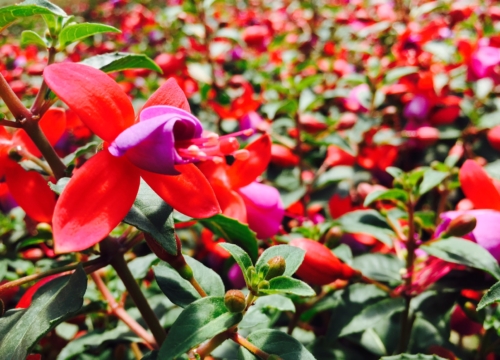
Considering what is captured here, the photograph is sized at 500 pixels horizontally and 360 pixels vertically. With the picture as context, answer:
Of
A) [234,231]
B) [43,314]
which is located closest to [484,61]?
[234,231]

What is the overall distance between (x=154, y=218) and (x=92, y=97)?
0.46 feet

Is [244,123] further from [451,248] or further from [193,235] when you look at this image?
[451,248]

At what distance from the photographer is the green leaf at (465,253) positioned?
556 millimetres

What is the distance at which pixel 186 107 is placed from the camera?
483 mm

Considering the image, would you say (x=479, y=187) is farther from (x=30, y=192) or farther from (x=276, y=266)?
(x=30, y=192)

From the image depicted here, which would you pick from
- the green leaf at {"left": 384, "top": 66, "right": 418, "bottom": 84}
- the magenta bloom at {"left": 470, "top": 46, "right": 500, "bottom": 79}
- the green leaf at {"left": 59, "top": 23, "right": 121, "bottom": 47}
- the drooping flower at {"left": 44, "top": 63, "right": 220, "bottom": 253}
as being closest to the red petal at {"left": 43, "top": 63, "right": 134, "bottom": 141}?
the drooping flower at {"left": 44, "top": 63, "right": 220, "bottom": 253}

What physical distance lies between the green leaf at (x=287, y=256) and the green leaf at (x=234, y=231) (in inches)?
2.7

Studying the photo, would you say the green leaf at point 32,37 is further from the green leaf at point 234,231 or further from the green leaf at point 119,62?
the green leaf at point 234,231

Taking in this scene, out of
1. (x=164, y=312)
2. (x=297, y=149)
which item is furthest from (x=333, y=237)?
(x=297, y=149)

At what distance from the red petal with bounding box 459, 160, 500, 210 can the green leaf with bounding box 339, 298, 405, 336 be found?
20 centimetres

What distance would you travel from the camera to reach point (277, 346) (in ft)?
1.52

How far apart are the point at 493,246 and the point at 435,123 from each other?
69 centimetres

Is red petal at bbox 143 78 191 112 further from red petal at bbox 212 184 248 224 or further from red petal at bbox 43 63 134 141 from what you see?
red petal at bbox 212 184 248 224

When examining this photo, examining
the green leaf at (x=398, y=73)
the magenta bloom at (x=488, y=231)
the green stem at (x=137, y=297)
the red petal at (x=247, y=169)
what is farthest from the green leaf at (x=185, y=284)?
the green leaf at (x=398, y=73)
